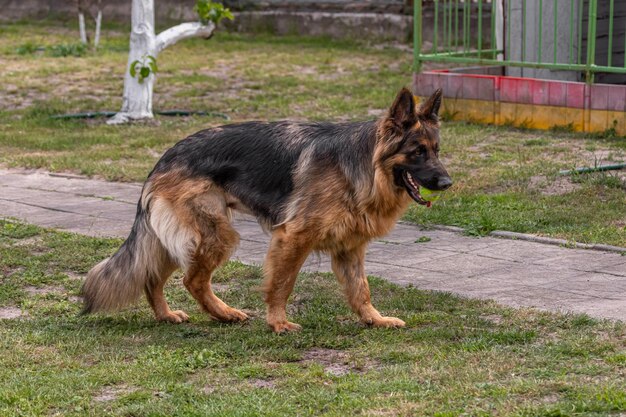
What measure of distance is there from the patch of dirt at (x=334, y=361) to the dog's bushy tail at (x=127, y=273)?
1181 mm

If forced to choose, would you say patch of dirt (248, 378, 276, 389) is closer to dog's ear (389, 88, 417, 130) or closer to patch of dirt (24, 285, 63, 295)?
dog's ear (389, 88, 417, 130)

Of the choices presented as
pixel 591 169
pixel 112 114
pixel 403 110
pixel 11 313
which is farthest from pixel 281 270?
pixel 112 114

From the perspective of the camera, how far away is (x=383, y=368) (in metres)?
5.48

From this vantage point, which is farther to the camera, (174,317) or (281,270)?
(174,317)

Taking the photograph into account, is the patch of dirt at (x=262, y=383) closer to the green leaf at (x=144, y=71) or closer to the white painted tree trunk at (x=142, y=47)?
the green leaf at (x=144, y=71)

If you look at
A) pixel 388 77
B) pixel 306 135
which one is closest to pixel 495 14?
pixel 388 77

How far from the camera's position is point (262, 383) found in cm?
534

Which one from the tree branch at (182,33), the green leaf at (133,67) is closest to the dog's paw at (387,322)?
the green leaf at (133,67)

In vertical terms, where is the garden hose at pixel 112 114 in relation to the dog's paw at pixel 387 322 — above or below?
above

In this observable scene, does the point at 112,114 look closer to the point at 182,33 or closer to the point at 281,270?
the point at 182,33

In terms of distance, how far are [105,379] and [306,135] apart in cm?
202

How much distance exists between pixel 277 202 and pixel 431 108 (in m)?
1.06

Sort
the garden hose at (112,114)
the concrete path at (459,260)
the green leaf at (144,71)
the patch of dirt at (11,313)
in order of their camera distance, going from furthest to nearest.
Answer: the garden hose at (112,114) → the green leaf at (144,71) → the concrete path at (459,260) → the patch of dirt at (11,313)

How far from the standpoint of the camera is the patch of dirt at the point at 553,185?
1010cm
